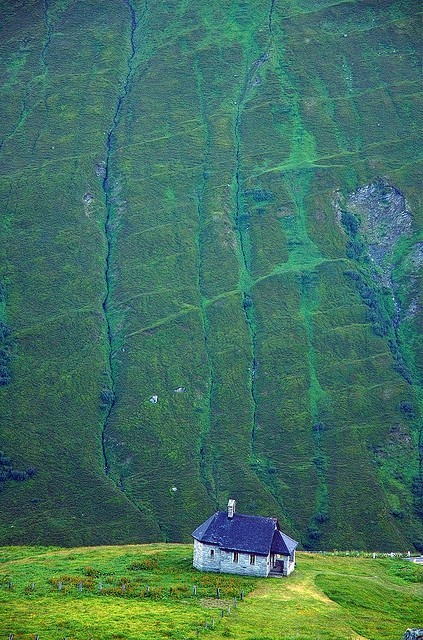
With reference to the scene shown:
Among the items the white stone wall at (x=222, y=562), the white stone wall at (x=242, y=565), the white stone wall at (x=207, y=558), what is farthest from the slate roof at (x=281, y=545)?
the white stone wall at (x=207, y=558)

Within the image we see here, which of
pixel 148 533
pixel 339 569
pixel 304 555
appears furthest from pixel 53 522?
pixel 339 569

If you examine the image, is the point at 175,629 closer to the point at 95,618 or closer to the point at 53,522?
the point at 95,618

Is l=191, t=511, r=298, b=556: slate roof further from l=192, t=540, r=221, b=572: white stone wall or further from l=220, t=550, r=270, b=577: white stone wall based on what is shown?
l=220, t=550, r=270, b=577: white stone wall

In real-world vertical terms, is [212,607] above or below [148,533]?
above

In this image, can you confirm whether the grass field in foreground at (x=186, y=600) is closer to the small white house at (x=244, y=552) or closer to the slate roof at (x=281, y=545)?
the small white house at (x=244, y=552)

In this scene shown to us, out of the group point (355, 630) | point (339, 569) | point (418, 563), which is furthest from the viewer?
point (418, 563)

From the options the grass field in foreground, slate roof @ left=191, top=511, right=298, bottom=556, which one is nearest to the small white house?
slate roof @ left=191, top=511, right=298, bottom=556

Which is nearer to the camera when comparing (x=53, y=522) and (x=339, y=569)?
(x=339, y=569)

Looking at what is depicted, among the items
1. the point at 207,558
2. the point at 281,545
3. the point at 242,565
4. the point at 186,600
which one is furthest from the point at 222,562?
the point at 186,600
